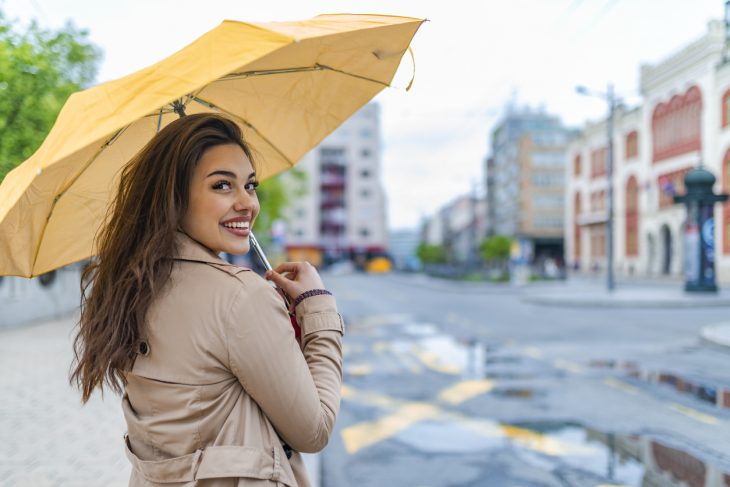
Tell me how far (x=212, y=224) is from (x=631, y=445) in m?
4.84

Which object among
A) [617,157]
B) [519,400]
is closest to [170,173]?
[519,400]

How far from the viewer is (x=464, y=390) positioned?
785 centimetres

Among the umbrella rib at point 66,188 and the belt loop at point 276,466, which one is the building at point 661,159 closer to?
the umbrella rib at point 66,188

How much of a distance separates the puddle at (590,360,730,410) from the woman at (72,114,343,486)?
21.6 ft

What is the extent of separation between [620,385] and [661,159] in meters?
44.4

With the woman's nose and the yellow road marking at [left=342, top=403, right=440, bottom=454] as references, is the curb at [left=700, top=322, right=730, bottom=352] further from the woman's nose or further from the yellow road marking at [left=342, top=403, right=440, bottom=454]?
the woman's nose

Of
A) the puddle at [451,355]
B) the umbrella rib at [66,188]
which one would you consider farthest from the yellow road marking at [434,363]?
the umbrella rib at [66,188]

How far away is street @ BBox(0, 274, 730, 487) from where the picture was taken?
4812 millimetres

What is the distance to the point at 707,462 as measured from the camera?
4926mm

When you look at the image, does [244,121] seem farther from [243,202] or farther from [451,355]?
[451,355]

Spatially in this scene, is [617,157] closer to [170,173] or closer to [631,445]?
[631,445]

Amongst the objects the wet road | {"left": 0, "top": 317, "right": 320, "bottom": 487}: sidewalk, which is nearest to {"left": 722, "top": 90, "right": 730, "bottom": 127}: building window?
the wet road

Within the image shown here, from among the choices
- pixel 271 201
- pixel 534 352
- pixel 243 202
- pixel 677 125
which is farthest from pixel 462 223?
pixel 243 202

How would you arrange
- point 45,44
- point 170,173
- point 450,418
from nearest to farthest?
point 170,173 < point 450,418 < point 45,44
